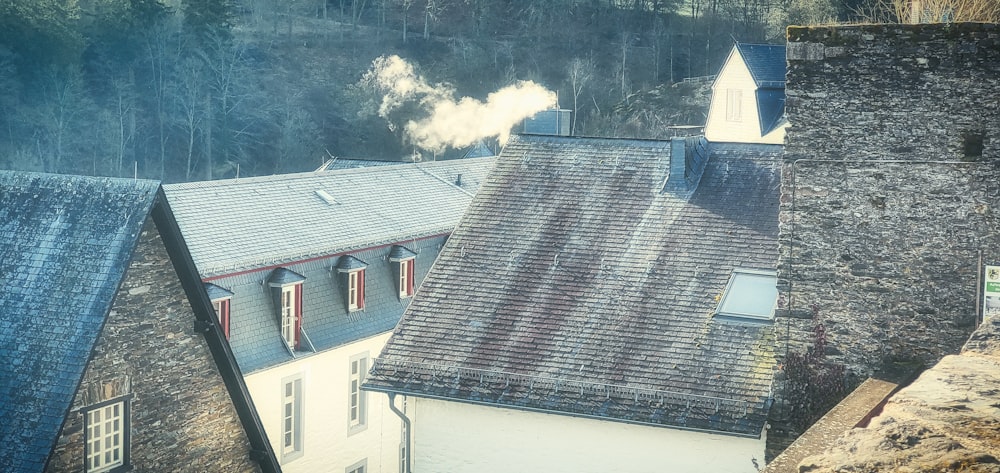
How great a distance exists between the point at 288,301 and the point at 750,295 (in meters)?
7.97

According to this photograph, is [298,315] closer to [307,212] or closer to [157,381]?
[307,212]

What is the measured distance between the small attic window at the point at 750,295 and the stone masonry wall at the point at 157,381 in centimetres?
559

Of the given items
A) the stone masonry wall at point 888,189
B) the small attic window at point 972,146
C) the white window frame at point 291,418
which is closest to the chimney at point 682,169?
the stone masonry wall at point 888,189

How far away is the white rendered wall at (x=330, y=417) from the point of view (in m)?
17.4

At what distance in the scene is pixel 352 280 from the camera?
63.3 ft

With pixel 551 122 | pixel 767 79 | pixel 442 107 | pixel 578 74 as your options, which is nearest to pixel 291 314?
pixel 551 122

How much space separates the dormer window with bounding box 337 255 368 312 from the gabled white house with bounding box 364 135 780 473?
5230 mm

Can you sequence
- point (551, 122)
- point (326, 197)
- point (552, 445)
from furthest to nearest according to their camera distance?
point (551, 122) < point (326, 197) < point (552, 445)

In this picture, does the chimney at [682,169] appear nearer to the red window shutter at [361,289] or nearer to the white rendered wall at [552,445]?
the white rendered wall at [552,445]

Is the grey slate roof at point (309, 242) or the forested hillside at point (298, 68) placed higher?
the forested hillside at point (298, 68)

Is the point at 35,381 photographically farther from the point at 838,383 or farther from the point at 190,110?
the point at 190,110

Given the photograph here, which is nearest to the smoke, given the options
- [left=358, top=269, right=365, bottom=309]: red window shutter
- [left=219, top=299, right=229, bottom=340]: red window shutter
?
[left=358, top=269, right=365, bottom=309]: red window shutter

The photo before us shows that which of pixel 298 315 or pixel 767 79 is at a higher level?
pixel 767 79

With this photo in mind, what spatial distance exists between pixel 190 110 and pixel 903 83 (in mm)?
46966
